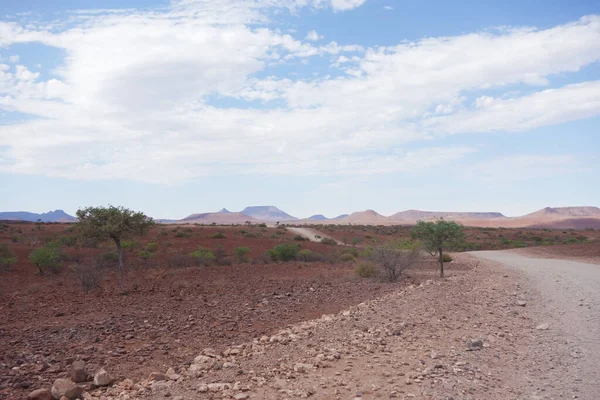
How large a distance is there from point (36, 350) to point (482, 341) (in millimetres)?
8630

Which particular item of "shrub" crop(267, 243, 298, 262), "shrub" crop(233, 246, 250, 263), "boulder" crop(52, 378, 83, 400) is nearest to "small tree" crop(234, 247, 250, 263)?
"shrub" crop(233, 246, 250, 263)

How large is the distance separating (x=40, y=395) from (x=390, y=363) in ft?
16.8

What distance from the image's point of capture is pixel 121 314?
1434cm

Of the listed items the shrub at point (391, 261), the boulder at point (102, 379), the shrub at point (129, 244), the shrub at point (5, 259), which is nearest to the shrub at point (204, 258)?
the shrub at point (129, 244)

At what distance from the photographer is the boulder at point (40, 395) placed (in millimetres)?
7285

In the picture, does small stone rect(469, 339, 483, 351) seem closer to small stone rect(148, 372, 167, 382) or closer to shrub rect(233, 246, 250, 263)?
small stone rect(148, 372, 167, 382)

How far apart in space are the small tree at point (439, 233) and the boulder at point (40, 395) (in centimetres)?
1961

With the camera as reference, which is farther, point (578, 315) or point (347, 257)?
point (347, 257)

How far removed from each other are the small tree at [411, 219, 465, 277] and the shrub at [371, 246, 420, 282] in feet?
5.00

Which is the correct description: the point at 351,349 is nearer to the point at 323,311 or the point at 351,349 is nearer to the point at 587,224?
the point at 323,311

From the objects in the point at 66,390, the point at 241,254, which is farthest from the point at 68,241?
the point at 66,390

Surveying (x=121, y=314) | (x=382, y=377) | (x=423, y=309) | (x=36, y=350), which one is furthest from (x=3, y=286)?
(x=382, y=377)

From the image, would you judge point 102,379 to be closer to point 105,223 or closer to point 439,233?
point 105,223

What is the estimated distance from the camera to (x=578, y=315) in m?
11.7
